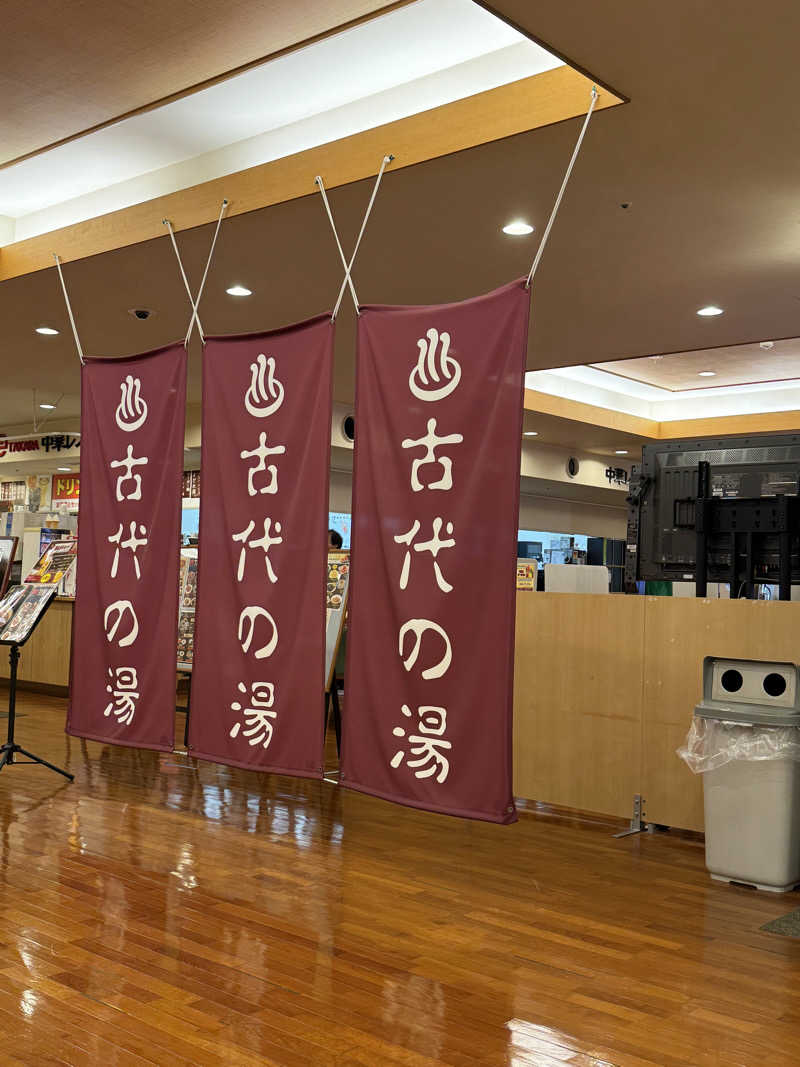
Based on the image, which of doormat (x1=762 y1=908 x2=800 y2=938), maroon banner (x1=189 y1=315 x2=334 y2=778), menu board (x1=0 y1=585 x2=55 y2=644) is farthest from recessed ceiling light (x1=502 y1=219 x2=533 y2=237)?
doormat (x1=762 y1=908 x2=800 y2=938)

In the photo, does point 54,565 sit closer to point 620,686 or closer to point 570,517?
point 620,686

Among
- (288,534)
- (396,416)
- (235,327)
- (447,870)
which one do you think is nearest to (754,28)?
(396,416)

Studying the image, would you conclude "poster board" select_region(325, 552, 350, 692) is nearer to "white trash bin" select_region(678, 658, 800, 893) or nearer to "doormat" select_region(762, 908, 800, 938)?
"white trash bin" select_region(678, 658, 800, 893)

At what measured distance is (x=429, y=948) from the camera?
3.26 metres

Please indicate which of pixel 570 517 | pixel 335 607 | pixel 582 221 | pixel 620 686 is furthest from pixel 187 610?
pixel 570 517

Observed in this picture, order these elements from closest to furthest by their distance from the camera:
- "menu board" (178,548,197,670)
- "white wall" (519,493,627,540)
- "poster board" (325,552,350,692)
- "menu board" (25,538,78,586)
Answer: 1. "poster board" (325,552,350,692)
2. "menu board" (25,538,78,586)
3. "menu board" (178,548,197,670)
4. "white wall" (519,493,627,540)

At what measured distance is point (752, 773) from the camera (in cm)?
→ 411

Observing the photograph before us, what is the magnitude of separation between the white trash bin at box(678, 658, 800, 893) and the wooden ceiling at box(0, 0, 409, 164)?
122 inches

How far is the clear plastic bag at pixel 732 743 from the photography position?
13.3 feet

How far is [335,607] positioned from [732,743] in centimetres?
367

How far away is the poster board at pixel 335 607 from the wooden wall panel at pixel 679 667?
1.55 meters

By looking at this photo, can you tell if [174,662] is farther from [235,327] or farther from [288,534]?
[235,327]

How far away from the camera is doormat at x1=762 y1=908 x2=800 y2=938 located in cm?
358

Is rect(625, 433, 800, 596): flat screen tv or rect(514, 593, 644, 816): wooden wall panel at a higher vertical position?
rect(625, 433, 800, 596): flat screen tv
